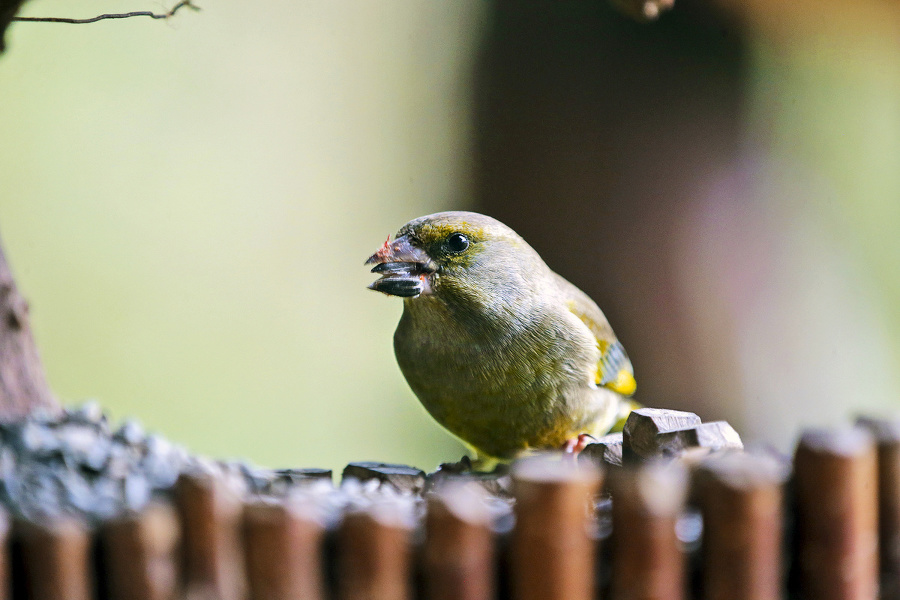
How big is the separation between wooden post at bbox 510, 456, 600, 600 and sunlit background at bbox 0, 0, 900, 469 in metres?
2.85

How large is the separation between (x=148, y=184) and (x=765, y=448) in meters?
4.09

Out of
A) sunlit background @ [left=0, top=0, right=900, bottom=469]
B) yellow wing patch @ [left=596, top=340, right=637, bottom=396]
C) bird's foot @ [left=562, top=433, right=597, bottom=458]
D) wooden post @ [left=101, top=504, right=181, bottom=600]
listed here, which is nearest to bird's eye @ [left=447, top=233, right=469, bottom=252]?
yellow wing patch @ [left=596, top=340, right=637, bottom=396]

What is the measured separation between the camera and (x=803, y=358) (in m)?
4.47

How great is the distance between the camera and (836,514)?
1273 millimetres

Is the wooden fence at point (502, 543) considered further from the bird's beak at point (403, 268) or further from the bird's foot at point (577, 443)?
the bird's foot at point (577, 443)

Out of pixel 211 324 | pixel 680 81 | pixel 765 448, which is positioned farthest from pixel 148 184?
pixel 765 448

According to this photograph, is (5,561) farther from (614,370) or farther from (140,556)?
(614,370)

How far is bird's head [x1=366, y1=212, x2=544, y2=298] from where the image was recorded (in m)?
2.28

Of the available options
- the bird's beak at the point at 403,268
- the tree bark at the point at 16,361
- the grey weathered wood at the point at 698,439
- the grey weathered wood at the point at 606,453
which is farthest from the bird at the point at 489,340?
the tree bark at the point at 16,361

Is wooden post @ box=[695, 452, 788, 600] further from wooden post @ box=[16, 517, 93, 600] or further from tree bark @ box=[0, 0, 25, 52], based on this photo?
tree bark @ box=[0, 0, 25, 52]

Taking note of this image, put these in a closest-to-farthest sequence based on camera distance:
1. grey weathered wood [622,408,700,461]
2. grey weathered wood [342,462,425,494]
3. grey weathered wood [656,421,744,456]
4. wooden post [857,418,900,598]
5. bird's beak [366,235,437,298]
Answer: wooden post [857,418,900,598], grey weathered wood [656,421,744,456], grey weathered wood [622,408,700,461], grey weathered wood [342,462,425,494], bird's beak [366,235,437,298]

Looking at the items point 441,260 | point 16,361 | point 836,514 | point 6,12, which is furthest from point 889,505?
point 6,12

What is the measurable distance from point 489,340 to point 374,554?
45.7 inches

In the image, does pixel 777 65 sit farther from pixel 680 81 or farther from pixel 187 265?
pixel 187 265
